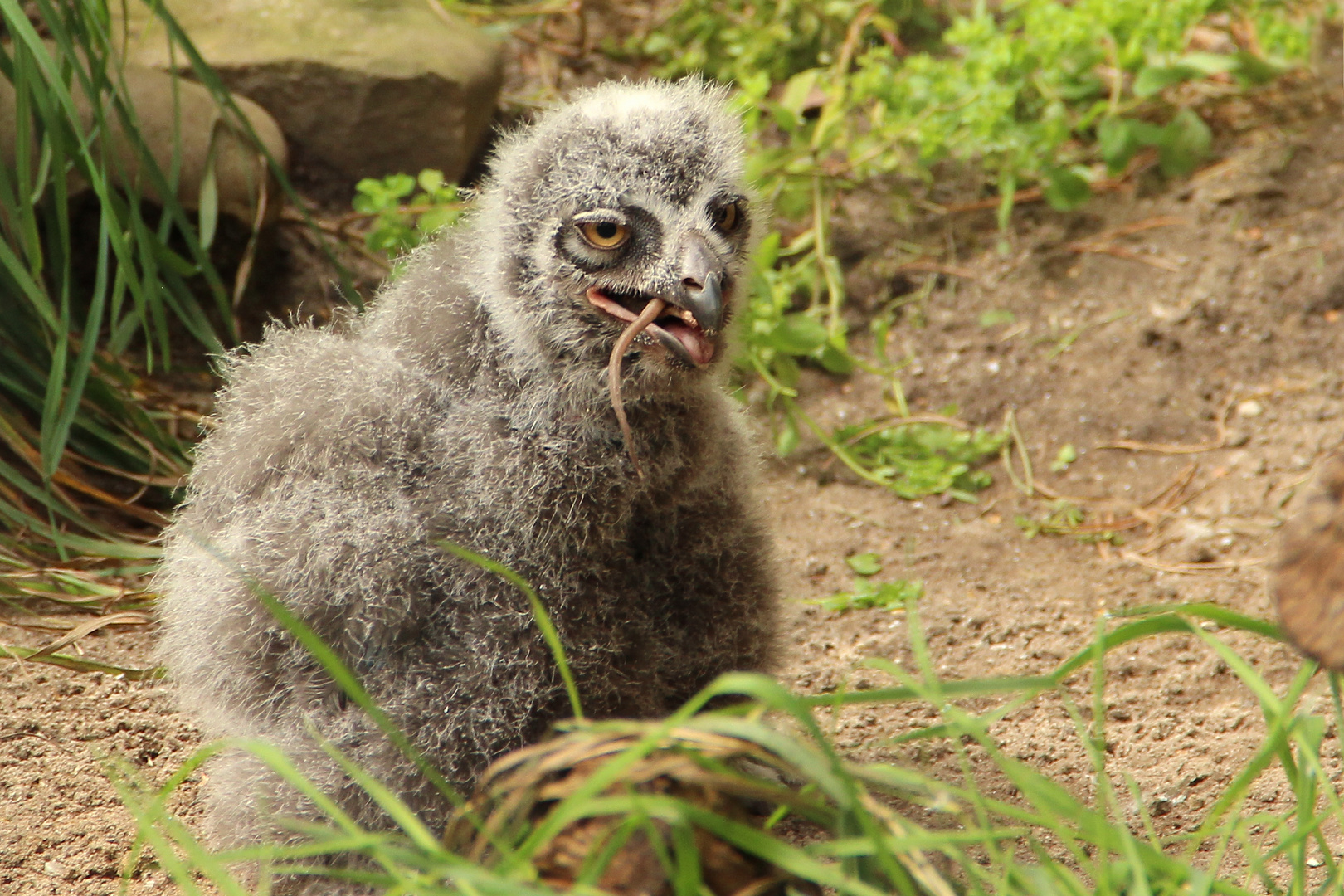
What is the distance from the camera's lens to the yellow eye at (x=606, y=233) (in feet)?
7.68

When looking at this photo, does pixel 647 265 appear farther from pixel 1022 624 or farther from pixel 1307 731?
pixel 1022 624

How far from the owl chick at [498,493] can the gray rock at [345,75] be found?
2.07m

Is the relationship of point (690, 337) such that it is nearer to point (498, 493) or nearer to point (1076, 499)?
point (498, 493)

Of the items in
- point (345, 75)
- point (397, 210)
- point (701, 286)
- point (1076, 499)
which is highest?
point (701, 286)

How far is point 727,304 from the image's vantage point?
2.55 meters

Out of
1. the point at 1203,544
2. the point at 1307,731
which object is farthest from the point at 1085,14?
the point at 1307,731

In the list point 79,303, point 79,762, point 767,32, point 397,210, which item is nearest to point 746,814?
point 79,762

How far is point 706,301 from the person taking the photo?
89.0 inches

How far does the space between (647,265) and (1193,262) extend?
2.99 meters

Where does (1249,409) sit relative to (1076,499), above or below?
above

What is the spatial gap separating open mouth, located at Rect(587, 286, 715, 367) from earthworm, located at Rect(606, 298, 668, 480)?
0.02 metres

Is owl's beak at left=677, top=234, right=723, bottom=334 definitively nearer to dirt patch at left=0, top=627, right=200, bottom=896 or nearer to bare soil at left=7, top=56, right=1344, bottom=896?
bare soil at left=7, top=56, right=1344, bottom=896

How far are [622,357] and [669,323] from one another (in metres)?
0.11

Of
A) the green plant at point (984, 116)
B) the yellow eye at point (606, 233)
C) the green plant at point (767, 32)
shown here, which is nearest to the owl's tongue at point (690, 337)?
the yellow eye at point (606, 233)
